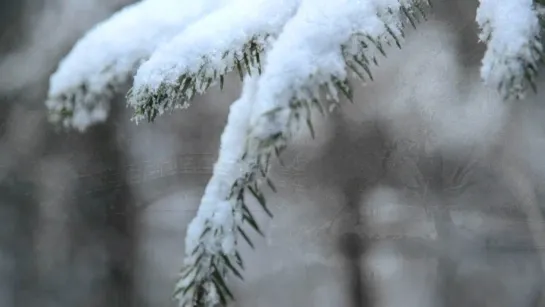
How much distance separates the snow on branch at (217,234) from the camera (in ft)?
0.62

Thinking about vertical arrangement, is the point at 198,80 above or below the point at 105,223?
below

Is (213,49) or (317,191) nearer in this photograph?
(213,49)

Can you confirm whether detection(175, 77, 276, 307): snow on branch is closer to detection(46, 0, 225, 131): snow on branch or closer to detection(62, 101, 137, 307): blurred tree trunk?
detection(46, 0, 225, 131): snow on branch

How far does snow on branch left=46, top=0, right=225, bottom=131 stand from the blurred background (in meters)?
1.13

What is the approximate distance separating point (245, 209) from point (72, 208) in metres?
1.62

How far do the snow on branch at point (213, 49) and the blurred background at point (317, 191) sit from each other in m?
1.15

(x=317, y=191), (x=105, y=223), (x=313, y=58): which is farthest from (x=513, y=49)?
(x=105, y=223)

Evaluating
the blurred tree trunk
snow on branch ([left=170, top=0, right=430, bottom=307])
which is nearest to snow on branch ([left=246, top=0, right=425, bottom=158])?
snow on branch ([left=170, top=0, right=430, bottom=307])

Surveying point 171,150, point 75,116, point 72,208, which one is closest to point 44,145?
point 72,208

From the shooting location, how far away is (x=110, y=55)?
23 centimetres

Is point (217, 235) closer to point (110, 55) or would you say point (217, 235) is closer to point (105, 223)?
point (110, 55)

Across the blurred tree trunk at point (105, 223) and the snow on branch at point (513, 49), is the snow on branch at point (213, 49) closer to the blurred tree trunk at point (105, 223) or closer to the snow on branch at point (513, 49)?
the snow on branch at point (513, 49)

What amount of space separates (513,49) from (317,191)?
1.36 m

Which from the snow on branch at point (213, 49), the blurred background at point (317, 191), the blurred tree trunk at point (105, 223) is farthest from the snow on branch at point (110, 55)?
the blurred tree trunk at point (105, 223)
